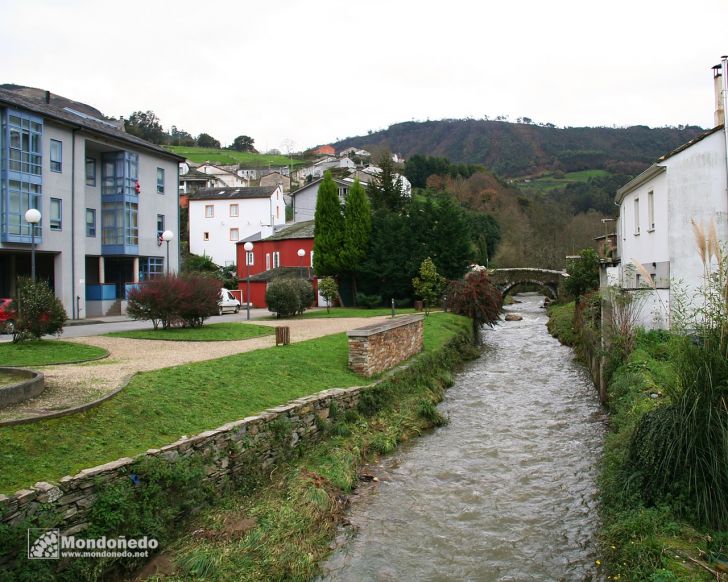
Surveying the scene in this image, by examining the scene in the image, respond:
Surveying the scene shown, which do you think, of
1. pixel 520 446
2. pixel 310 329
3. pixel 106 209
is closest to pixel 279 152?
pixel 106 209

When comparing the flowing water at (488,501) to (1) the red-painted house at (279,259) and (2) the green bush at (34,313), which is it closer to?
(2) the green bush at (34,313)

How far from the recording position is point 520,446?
11.3m

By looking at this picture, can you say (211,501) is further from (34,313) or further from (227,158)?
(227,158)

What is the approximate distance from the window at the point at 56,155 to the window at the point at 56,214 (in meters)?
1.54

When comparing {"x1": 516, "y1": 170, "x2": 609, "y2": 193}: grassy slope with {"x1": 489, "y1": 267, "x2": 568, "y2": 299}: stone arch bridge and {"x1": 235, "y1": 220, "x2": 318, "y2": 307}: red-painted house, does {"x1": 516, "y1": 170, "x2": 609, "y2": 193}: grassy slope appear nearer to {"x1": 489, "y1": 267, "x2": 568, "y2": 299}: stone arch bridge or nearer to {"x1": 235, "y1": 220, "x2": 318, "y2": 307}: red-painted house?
{"x1": 489, "y1": 267, "x2": 568, "y2": 299}: stone arch bridge

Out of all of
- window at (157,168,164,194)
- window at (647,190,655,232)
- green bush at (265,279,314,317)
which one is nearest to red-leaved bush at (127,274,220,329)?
green bush at (265,279,314,317)

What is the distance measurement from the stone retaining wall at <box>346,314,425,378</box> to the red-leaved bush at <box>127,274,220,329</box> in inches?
258

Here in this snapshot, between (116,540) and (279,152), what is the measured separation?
129199 mm

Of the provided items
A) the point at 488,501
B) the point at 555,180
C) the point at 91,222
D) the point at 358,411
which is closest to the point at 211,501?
the point at 488,501

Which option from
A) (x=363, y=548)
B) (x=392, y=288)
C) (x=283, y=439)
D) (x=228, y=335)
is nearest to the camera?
(x=363, y=548)

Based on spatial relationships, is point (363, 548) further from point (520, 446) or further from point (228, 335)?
point (228, 335)

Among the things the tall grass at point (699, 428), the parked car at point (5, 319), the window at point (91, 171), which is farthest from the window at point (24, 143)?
the tall grass at point (699, 428)

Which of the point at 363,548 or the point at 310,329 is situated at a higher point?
the point at 310,329

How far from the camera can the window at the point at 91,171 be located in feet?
109
